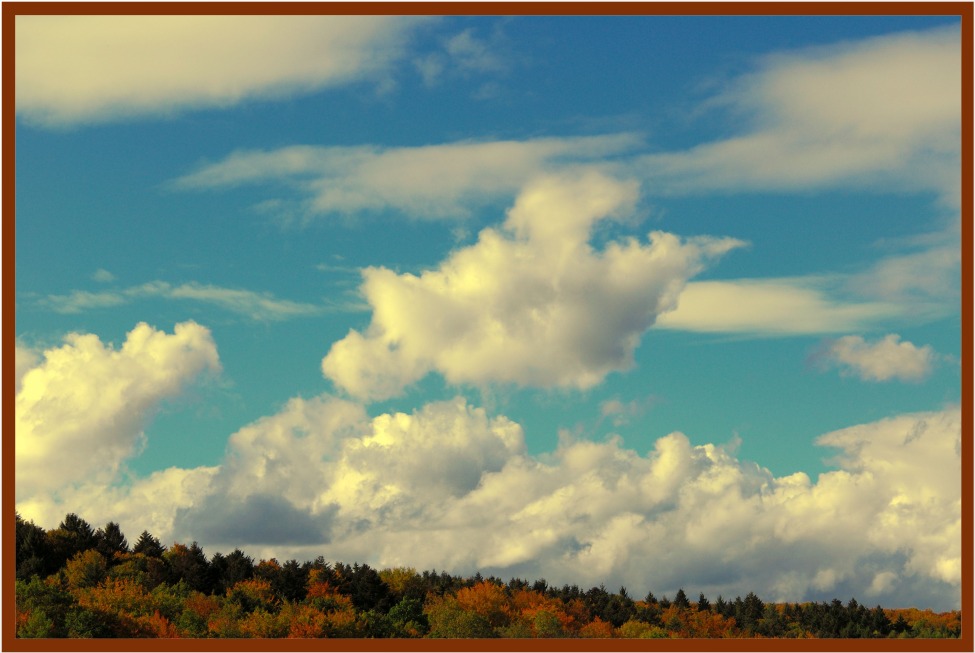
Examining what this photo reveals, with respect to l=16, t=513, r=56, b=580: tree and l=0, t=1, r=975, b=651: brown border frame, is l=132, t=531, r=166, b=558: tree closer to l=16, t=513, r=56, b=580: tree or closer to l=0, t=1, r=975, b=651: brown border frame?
l=16, t=513, r=56, b=580: tree

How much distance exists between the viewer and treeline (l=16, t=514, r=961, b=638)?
4650cm

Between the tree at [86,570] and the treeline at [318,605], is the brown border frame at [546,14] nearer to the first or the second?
the treeline at [318,605]

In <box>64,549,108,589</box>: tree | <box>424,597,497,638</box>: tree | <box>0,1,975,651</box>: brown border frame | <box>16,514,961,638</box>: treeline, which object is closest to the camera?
<box>0,1,975,651</box>: brown border frame

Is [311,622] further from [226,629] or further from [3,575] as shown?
[3,575]

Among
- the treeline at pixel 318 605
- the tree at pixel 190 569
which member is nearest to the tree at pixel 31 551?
the treeline at pixel 318 605

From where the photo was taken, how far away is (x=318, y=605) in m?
54.2

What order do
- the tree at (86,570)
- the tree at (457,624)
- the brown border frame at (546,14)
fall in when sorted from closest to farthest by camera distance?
the brown border frame at (546,14), the tree at (457,624), the tree at (86,570)

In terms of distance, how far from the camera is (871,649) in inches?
1496

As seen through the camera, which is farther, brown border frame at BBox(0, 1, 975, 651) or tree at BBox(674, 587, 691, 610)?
tree at BBox(674, 587, 691, 610)

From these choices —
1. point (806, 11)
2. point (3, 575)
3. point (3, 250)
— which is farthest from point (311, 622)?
point (806, 11)

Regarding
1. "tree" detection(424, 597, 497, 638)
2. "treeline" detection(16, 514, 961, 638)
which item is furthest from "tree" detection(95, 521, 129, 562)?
"tree" detection(424, 597, 497, 638)

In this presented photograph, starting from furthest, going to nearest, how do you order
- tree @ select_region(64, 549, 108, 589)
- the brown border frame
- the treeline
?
tree @ select_region(64, 549, 108, 589) → the treeline → the brown border frame

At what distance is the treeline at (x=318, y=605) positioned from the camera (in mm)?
46500

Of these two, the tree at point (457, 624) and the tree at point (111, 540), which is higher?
the tree at point (111, 540)
